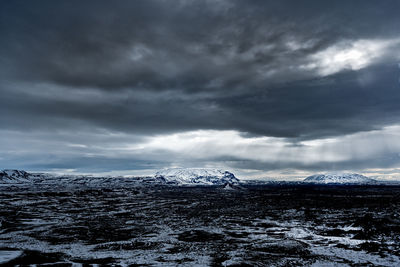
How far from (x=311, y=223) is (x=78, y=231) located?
28.2 meters

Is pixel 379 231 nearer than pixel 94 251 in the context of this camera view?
No

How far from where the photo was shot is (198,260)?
64.1ft

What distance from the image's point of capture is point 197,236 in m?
28.3

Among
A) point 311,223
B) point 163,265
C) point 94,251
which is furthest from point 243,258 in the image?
point 311,223

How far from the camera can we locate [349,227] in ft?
107

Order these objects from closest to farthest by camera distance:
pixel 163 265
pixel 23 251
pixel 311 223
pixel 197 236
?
pixel 163 265 < pixel 23 251 < pixel 197 236 < pixel 311 223

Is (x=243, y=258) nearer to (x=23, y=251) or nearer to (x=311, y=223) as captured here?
(x=23, y=251)

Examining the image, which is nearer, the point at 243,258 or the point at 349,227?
the point at 243,258

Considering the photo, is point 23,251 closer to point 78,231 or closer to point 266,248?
point 78,231

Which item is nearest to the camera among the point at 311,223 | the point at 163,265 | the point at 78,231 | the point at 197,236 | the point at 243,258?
the point at 163,265

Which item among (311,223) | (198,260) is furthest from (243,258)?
(311,223)

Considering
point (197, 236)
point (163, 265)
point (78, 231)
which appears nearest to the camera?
point (163, 265)

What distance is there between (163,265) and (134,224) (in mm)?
19413

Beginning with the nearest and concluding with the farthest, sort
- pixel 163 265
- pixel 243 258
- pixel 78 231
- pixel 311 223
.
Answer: pixel 163 265
pixel 243 258
pixel 78 231
pixel 311 223
